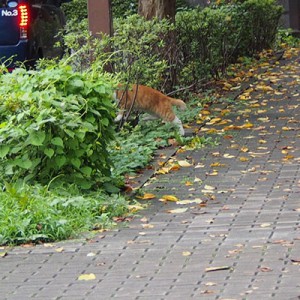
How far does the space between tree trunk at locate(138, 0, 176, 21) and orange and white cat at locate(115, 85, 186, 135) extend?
3.49 m

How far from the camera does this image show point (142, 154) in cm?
1029

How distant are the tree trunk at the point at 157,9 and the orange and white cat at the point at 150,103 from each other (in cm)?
349

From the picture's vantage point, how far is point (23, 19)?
15.9 meters

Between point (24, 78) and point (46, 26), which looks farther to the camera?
point (46, 26)

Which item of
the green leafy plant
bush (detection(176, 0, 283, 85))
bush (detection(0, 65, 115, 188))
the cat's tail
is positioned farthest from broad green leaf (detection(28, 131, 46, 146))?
bush (detection(176, 0, 283, 85))

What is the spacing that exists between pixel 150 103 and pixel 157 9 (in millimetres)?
3750

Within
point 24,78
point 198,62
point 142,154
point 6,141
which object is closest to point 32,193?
point 6,141

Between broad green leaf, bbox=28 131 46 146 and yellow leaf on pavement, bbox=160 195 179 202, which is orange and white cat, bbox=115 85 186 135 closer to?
yellow leaf on pavement, bbox=160 195 179 202

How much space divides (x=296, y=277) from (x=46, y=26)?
11764 mm

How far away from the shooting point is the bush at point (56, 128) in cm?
816

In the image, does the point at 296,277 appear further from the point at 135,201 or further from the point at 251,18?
the point at 251,18

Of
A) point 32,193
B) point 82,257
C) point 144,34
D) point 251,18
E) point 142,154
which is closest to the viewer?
point 82,257

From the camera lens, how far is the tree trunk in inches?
583

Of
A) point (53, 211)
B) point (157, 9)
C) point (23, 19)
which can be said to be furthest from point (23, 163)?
point (23, 19)
